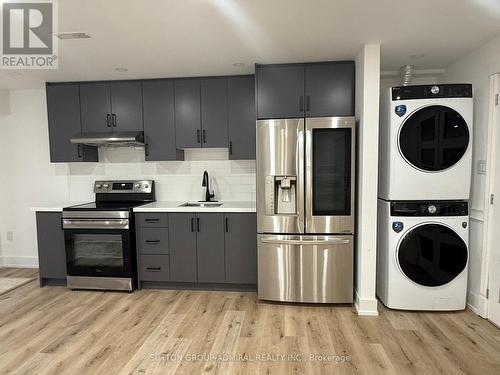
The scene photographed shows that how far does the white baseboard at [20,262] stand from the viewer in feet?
13.2

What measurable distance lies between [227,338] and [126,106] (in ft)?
8.83

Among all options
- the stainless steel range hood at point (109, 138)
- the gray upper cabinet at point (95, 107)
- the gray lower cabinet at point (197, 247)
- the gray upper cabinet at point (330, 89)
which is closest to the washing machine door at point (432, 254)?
the gray upper cabinet at point (330, 89)

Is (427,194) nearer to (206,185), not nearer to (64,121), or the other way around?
(206,185)

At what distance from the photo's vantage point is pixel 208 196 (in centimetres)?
356

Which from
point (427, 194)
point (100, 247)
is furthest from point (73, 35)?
point (427, 194)

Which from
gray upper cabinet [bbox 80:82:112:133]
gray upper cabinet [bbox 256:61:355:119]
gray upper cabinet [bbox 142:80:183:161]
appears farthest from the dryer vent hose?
gray upper cabinet [bbox 80:82:112:133]

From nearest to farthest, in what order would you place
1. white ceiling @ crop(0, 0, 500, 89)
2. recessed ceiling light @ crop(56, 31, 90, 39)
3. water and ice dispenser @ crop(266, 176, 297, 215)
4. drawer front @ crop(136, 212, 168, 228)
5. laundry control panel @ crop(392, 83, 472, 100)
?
white ceiling @ crop(0, 0, 500, 89), recessed ceiling light @ crop(56, 31, 90, 39), laundry control panel @ crop(392, 83, 472, 100), water and ice dispenser @ crop(266, 176, 297, 215), drawer front @ crop(136, 212, 168, 228)

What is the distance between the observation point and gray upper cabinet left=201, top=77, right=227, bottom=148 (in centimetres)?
325

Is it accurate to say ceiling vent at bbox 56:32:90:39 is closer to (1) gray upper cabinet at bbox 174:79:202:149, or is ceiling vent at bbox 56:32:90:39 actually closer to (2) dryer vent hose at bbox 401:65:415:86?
(1) gray upper cabinet at bbox 174:79:202:149

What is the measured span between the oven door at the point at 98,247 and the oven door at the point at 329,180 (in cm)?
195

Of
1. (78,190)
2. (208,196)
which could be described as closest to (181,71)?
(208,196)

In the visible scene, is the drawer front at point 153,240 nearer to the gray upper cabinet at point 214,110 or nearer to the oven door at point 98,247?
the oven door at point 98,247

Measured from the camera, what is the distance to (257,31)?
2195 millimetres

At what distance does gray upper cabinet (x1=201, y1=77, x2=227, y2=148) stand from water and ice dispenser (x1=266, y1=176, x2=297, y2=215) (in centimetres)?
85
